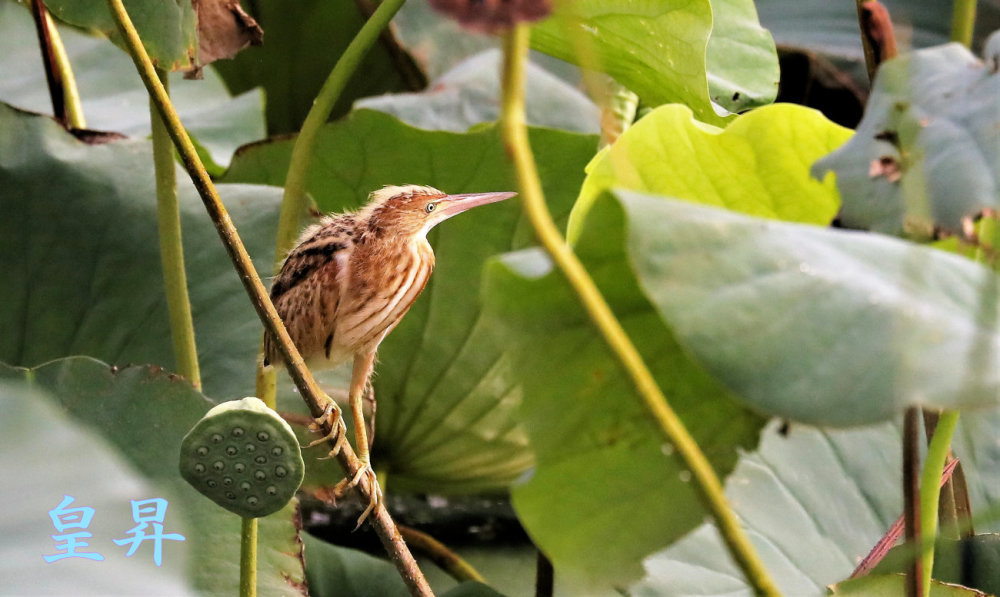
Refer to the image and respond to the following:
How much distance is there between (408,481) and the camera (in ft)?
4.87

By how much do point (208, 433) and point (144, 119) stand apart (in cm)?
127

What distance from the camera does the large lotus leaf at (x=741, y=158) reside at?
832 mm

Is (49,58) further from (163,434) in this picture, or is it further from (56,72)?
(163,434)

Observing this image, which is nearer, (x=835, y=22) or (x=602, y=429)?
(x=602, y=429)

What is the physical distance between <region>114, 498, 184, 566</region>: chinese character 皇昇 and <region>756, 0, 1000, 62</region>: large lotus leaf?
1.60 meters

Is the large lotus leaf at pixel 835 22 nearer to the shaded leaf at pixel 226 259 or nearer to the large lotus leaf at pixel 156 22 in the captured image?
the shaded leaf at pixel 226 259

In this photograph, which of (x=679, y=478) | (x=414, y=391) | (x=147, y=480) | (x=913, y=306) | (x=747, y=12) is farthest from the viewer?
(x=414, y=391)

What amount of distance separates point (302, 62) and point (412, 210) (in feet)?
3.49

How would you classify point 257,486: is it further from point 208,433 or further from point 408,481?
point 408,481

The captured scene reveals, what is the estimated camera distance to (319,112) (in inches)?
38.4

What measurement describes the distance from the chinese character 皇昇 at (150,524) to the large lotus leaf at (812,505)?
483 mm

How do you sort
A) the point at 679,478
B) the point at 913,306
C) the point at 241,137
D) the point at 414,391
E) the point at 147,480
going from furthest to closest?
1. the point at 241,137
2. the point at 414,391
3. the point at 147,480
4. the point at 679,478
5. the point at 913,306

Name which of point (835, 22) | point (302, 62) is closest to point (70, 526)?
point (302, 62)

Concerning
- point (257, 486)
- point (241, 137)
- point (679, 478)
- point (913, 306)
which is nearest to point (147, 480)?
point (257, 486)
